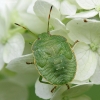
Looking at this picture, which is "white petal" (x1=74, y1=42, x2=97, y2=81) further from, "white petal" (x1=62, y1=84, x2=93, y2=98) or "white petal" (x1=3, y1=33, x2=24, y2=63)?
"white petal" (x1=3, y1=33, x2=24, y2=63)

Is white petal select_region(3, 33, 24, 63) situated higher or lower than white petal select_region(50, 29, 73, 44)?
lower

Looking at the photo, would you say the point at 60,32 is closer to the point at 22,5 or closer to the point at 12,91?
the point at 22,5

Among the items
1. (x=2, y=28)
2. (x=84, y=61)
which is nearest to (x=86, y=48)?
(x=84, y=61)

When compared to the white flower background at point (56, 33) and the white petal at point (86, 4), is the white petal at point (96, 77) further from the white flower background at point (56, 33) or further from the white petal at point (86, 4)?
the white petal at point (86, 4)

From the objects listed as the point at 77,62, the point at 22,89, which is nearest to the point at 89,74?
the point at 77,62

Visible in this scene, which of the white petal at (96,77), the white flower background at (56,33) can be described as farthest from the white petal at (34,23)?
the white petal at (96,77)

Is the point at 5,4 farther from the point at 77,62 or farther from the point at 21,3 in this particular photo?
the point at 77,62

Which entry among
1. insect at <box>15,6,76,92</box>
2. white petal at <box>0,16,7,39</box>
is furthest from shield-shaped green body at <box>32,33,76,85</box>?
white petal at <box>0,16,7,39</box>
